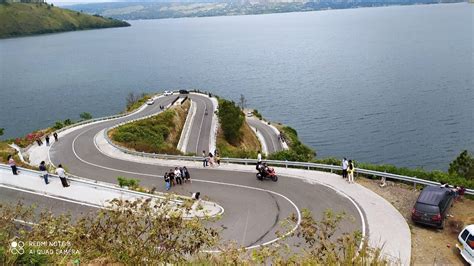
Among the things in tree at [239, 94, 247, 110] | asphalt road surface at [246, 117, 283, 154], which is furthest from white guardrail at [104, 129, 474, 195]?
tree at [239, 94, 247, 110]

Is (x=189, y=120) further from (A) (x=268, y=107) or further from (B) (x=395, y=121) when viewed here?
(B) (x=395, y=121)

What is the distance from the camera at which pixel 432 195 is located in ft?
55.8

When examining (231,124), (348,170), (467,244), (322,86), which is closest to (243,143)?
(231,124)

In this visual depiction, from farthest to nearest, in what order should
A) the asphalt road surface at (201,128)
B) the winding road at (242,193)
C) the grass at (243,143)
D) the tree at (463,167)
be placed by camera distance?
the grass at (243,143)
the asphalt road surface at (201,128)
the tree at (463,167)
the winding road at (242,193)

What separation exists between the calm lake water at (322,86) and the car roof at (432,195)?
36.5 metres

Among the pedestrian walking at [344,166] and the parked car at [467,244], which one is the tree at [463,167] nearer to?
the pedestrian walking at [344,166]

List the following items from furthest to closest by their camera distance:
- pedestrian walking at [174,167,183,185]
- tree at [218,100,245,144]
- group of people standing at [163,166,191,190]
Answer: tree at [218,100,245,144]
pedestrian walking at [174,167,183,185]
group of people standing at [163,166,191,190]

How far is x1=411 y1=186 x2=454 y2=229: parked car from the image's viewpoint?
16.2 m

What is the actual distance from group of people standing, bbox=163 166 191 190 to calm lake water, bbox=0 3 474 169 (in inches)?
1418

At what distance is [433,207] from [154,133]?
117 ft

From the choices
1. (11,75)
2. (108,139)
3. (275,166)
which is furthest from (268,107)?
(11,75)

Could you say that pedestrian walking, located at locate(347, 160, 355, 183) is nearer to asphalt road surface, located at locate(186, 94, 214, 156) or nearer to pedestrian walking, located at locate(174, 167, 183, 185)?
pedestrian walking, located at locate(174, 167, 183, 185)

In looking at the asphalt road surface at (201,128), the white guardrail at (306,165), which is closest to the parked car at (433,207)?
the white guardrail at (306,165)

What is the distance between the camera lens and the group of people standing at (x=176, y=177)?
2377 centimetres
